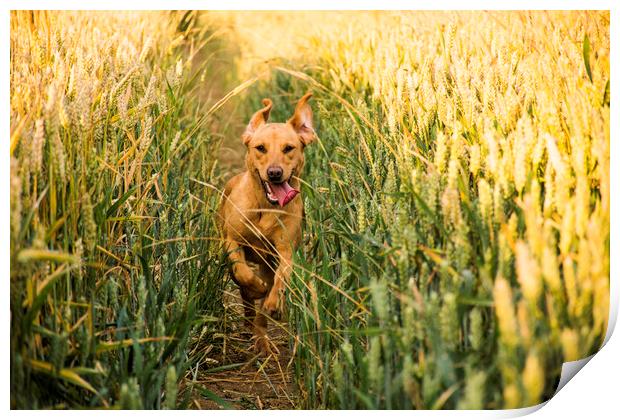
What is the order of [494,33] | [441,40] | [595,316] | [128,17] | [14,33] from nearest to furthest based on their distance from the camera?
[595,316] → [14,33] → [494,33] → [441,40] → [128,17]

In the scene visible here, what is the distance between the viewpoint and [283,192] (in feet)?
16.0

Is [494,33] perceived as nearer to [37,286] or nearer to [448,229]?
[448,229]

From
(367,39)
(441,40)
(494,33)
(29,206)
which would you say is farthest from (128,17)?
(29,206)

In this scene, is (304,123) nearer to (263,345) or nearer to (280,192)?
(280,192)

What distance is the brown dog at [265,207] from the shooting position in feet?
15.3

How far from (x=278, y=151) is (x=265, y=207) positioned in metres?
0.34

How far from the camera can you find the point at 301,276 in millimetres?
4062

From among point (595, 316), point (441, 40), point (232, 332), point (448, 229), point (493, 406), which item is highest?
point (441, 40)

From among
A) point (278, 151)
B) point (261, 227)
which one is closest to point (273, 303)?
point (261, 227)

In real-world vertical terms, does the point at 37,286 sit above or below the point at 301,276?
above

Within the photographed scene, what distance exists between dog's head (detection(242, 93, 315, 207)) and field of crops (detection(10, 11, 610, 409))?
16.4 inches

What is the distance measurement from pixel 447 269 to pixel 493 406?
48 cm

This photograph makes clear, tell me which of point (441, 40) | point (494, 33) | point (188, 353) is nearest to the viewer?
point (188, 353)

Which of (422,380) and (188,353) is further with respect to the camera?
(188,353)
